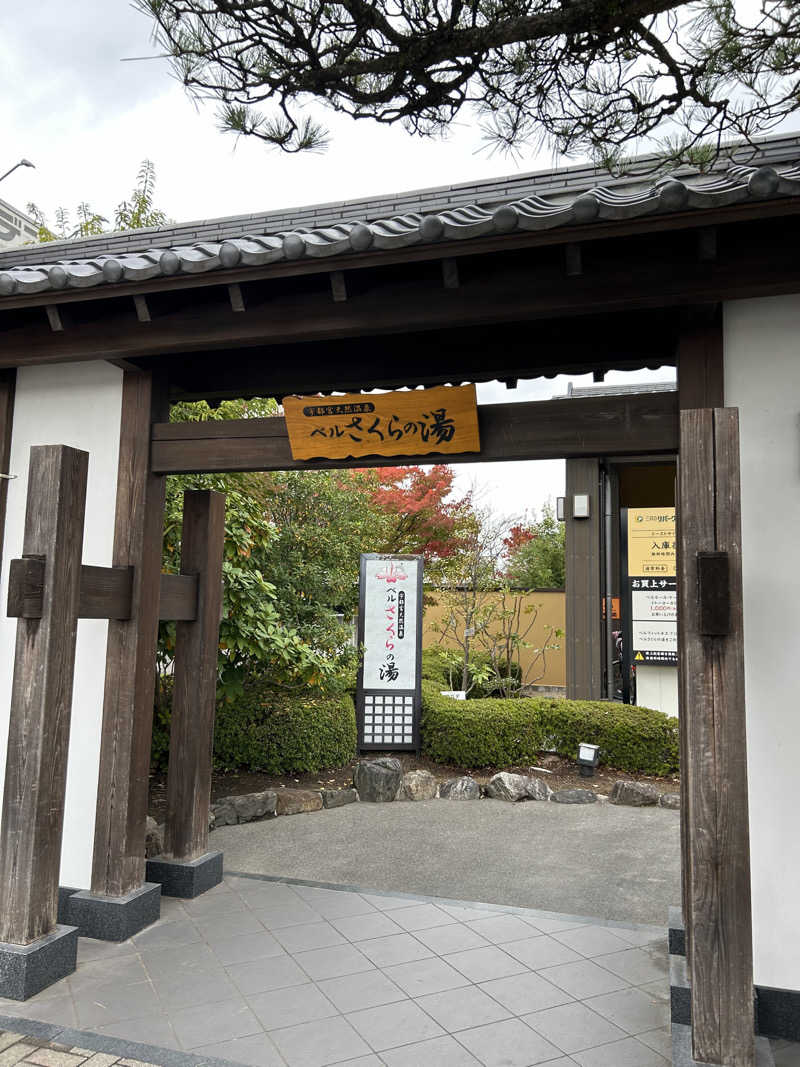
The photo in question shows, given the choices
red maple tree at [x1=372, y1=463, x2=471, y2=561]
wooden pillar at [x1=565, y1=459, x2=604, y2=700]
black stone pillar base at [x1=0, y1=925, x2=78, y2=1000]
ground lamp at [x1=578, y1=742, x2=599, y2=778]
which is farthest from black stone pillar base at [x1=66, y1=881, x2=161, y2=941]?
red maple tree at [x1=372, y1=463, x2=471, y2=561]

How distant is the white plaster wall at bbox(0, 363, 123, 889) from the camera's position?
12.7 feet

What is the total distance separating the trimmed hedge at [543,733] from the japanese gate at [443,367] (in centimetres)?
403

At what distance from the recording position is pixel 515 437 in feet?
11.3

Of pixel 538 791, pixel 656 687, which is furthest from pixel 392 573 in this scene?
pixel 656 687

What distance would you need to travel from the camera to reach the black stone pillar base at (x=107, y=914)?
143 inches

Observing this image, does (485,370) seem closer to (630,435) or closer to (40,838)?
(630,435)

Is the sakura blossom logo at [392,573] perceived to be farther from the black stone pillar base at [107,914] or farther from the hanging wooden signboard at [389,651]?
the black stone pillar base at [107,914]

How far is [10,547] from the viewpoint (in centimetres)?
417

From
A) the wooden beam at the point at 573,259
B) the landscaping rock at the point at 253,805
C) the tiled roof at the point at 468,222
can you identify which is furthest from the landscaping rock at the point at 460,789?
the wooden beam at the point at 573,259

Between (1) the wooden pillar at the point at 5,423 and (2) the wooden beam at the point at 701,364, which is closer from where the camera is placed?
(2) the wooden beam at the point at 701,364

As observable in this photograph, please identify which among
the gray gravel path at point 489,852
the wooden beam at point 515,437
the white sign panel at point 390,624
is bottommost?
the gray gravel path at point 489,852

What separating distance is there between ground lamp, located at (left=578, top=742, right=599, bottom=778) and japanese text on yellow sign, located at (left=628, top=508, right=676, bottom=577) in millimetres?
2482

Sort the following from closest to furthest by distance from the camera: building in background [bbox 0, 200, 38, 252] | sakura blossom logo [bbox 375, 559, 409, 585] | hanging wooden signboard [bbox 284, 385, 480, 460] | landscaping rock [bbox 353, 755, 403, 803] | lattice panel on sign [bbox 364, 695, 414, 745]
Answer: hanging wooden signboard [bbox 284, 385, 480, 460]
landscaping rock [bbox 353, 755, 403, 803]
lattice panel on sign [bbox 364, 695, 414, 745]
sakura blossom logo [bbox 375, 559, 409, 585]
building in background [bbox 0, 200, 38, 252]

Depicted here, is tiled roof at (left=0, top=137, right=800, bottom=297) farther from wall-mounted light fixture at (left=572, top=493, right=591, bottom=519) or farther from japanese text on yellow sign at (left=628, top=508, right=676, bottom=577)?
wall-mounted light fixture at (left=572, top=493, right=591, bottom=519)
